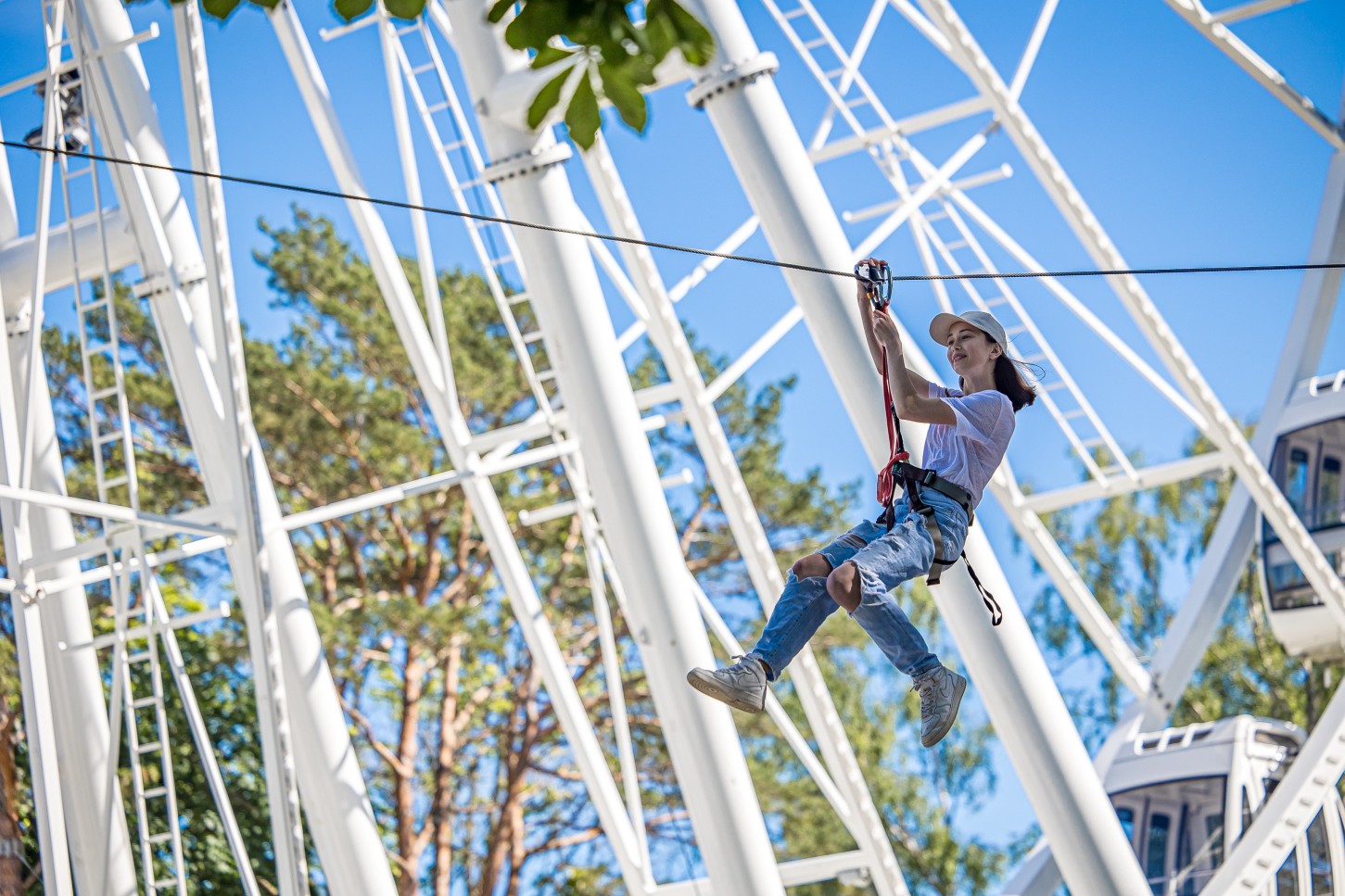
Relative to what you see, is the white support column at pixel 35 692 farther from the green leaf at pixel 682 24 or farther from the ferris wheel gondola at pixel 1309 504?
the ferris wheel gondola at pixel 1309 504

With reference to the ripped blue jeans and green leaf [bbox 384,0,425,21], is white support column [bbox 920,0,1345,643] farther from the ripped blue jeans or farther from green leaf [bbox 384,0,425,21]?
green leaf [bbox 384,0,425,21]

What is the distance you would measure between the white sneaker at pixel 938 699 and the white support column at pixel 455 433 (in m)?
5.59

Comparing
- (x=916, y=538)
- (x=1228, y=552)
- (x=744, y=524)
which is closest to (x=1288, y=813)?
(x=744, y=524)

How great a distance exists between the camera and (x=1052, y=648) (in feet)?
110

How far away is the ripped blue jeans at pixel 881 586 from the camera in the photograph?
5562 mm

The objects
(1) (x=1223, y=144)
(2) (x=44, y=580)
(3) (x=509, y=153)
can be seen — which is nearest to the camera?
(3) (x=509, y=153)

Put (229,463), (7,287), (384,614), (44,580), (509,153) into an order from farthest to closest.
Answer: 1. (384,614)
2. (7,287)
3. (44,580)
4. (229,463)
5. (509,153)

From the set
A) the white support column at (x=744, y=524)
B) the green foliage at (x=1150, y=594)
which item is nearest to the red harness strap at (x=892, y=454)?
the white support column at (x=744, y=524)

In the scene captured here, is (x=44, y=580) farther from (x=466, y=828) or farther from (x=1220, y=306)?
(x=1220, y=306)

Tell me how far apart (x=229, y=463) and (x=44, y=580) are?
252 cm

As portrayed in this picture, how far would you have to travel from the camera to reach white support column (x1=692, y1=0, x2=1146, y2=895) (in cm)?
788

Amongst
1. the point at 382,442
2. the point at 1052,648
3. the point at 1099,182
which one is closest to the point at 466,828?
the point at 382,442

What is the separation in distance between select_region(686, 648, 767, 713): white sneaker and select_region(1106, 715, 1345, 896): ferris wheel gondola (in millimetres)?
9818

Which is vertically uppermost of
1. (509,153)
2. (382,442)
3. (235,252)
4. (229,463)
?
(235,252)
